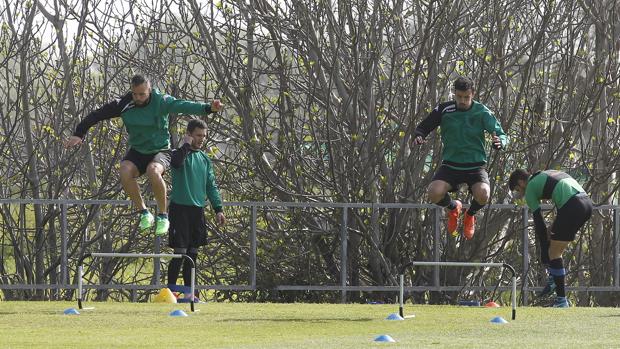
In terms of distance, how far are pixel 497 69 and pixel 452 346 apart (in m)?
9.59

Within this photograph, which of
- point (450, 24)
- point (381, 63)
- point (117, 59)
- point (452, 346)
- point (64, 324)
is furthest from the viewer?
point (117, 59)

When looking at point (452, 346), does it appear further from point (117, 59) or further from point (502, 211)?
point (117, 59)

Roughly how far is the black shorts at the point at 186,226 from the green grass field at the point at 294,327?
68 centimetres

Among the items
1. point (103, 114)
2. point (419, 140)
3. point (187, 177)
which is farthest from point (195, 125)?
point (419, 140)

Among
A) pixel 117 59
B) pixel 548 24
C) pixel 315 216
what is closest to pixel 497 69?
pixel 548 24

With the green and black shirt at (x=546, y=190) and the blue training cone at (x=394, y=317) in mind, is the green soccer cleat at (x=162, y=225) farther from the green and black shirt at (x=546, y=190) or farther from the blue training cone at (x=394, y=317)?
the green and black shirt at (x=546, y=190)

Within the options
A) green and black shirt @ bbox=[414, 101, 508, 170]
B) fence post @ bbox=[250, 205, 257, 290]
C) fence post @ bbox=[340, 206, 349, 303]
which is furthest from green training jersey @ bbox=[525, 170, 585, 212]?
fence post @ bbox=[250, 205, 257, 290]

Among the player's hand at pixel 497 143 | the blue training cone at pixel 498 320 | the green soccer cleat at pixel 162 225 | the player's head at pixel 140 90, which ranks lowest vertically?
the blue training cone at pixel 498 320

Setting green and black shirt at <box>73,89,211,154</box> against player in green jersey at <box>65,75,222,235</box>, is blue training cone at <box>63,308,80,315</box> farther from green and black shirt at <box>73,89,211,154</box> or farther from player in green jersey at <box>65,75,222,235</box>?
green and black shirt at <box>73,89,211,154</box>

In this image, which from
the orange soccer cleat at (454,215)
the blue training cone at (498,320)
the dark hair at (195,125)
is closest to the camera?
the blue training cone at (498,320)

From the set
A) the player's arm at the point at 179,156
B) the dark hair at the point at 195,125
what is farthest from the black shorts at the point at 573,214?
the player's arm at the point at 179,156

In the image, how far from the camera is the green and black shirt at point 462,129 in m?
13.8

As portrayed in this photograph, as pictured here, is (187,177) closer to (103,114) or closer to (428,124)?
(103,114)

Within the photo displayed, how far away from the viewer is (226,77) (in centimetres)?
1912
